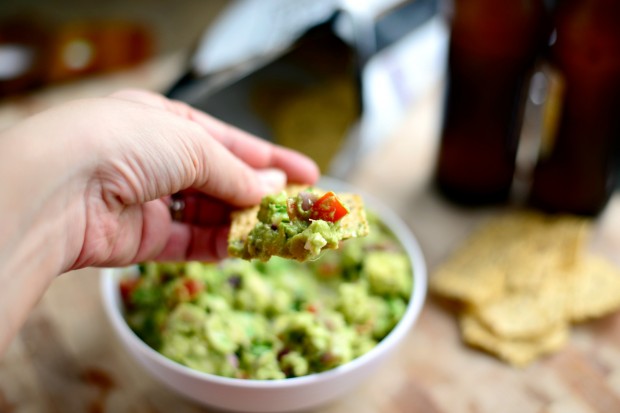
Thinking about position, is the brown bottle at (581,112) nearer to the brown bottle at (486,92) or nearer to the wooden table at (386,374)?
the brown bottle at (486,92)

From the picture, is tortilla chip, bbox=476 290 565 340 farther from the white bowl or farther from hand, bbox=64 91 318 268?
hand, bbox=64 91 318 268

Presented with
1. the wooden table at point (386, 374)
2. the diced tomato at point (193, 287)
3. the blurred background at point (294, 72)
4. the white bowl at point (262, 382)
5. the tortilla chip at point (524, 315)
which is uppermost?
the blurred background at point (294, 72)

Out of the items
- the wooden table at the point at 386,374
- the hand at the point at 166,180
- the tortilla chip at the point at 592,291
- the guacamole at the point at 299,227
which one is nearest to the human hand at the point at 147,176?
the hand at the point at 166,180

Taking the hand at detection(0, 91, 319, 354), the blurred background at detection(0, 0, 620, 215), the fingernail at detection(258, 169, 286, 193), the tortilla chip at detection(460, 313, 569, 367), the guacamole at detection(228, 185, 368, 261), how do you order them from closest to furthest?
1. the hand at detection(0, 91, 319, 354)
2. the guacamole at detection(228, 185, 368, 261)
3. the fingernail at detection(258, 169, 286, 193)
4. the tortilla chip at detection(460, 313, 569, 367)
5. the blurred background at detection(0, 0, 620, 215)

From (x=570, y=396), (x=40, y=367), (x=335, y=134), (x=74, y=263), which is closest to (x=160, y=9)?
(x=335, y=134)

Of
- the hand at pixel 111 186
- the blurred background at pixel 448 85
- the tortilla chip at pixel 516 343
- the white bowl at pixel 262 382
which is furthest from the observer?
the blurred background at pixel 448 85

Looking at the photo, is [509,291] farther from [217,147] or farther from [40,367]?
[40,367]

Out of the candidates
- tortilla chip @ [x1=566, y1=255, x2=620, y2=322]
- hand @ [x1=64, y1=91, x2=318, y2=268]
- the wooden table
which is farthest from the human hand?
tortilla chip @ [x1=566, y1=255, x2=620, y2=322]
